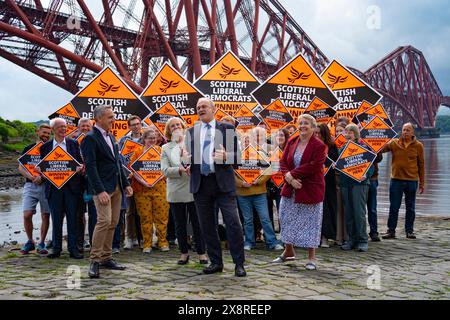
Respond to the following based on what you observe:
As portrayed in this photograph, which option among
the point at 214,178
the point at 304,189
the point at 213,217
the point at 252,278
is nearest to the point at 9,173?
the point at 213,217

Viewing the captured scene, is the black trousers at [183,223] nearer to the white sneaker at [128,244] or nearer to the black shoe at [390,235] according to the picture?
the white sneaker at [128,244]

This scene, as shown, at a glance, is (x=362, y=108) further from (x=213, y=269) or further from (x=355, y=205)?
(x=213, y=269)

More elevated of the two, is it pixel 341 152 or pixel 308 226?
pixel 341 152

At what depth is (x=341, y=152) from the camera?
23.0ft

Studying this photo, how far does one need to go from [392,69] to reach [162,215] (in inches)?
4168

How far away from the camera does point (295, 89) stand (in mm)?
8242

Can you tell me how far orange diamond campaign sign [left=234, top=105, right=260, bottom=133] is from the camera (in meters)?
7.88

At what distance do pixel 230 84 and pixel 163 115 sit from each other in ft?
4.00

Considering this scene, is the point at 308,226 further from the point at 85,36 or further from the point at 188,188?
the point at 85,36

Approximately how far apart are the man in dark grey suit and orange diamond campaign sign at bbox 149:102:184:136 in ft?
9.41

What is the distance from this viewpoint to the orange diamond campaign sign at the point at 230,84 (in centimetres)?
848

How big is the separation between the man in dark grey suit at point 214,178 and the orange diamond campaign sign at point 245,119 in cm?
262

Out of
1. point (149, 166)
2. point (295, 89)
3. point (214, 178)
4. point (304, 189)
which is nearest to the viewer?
point (214, 178)
